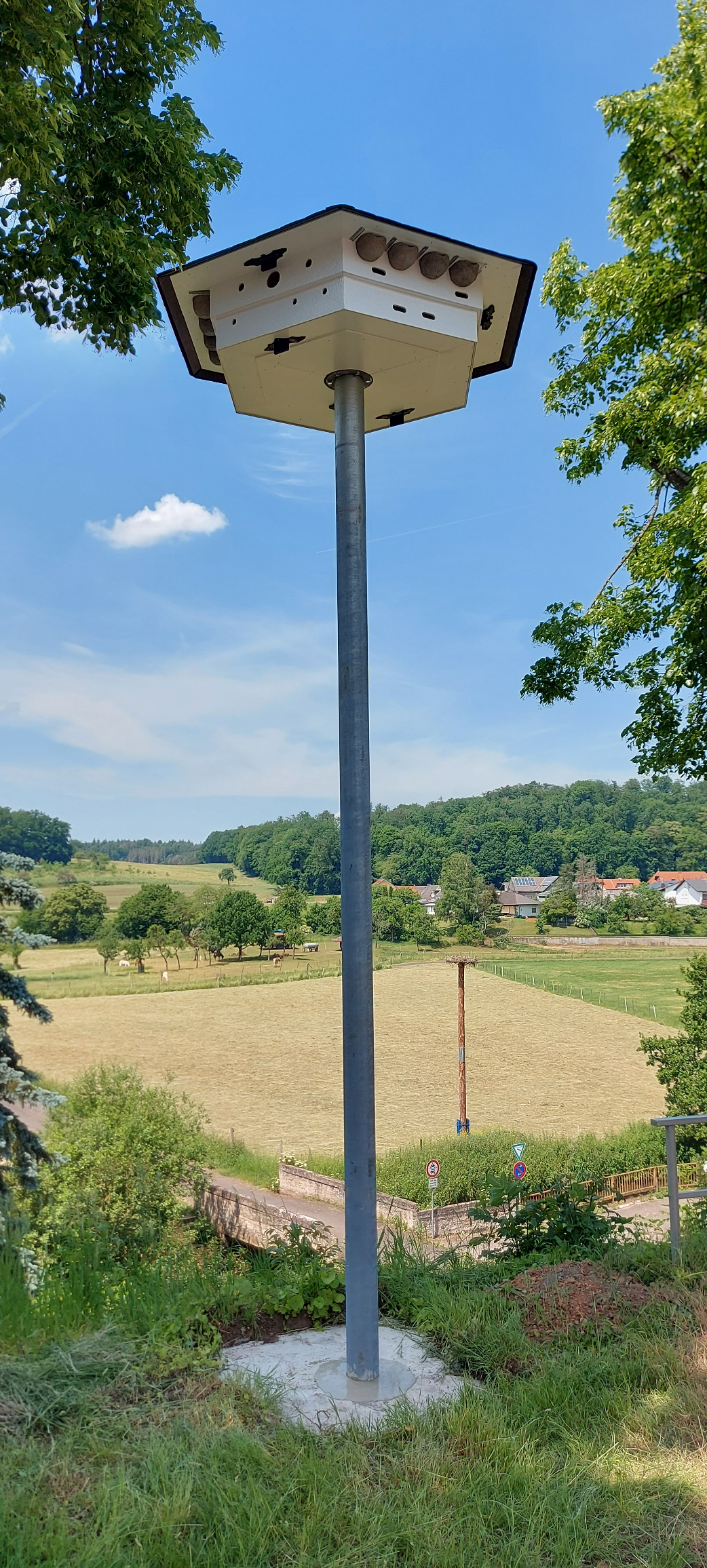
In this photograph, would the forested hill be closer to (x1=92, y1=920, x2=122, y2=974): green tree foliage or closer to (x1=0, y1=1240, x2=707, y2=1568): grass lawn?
(x1=92, y1=920, x2=122, y2=974): green tree foliage

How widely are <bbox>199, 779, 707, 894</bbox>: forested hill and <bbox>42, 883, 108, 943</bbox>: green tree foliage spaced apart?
61.9 ft

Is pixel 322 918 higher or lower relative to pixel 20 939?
lower

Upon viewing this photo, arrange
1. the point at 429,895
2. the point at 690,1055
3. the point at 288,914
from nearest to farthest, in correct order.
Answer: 1. the point at 690,1055
2. the point at 288,914
3. the point at 429,895

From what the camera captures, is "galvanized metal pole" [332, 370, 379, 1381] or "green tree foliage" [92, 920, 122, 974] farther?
"green tree foliage" [92, 920, 122, 974]

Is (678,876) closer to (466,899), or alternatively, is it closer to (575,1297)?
(466,899)

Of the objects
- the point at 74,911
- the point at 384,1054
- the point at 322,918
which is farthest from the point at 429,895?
the point at 74,911

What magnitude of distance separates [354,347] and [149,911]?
55.9m

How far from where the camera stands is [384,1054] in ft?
153

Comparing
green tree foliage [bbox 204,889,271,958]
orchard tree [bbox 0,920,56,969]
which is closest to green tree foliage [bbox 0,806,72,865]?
orchard tree [bbox 0,920,56,969]

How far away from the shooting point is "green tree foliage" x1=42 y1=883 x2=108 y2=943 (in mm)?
37094

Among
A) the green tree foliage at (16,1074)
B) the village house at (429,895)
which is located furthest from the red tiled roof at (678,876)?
the green tree foliage at (16,1074)

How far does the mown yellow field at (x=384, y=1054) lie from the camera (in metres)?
34.4

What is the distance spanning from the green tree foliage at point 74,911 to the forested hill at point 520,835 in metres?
18.9

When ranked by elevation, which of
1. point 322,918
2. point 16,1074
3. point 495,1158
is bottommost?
point 495,1158
